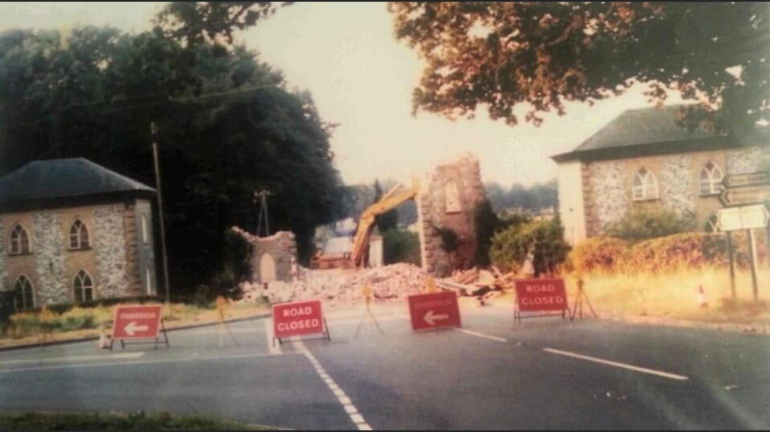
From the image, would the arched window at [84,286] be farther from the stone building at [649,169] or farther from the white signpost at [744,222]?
the white signpost at [744,222]

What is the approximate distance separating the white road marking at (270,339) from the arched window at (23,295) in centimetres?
135

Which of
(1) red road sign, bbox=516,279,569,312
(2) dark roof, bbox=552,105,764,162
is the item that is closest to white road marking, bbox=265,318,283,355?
(1) red road sign, bbox=516,279,569,312

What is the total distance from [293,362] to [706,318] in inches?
83.5

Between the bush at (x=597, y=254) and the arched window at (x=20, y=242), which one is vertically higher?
the arched window at (x=20, y=242)

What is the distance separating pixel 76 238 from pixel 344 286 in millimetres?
1503

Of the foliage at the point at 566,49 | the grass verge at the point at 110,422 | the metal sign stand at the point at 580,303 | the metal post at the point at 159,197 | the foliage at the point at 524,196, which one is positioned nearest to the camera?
the foliage at the point at 566,49

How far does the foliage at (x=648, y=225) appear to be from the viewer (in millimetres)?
4320

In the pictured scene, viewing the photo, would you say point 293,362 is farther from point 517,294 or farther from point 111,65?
point 111,65

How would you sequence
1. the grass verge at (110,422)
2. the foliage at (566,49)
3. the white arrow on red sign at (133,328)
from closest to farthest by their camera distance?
the foliage at (566,49) < the grass verge at (110,422) < the white arrow on red sign at (133,328)

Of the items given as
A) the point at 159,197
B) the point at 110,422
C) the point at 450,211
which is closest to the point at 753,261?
the point at 450,211

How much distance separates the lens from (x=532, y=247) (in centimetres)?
429

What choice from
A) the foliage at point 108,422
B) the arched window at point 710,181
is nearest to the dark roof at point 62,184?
the foliage at point 108,422

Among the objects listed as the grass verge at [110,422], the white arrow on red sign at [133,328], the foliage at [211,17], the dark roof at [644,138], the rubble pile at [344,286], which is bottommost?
the grass verge at [110,422]

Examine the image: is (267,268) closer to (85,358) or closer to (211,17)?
(85,358)
